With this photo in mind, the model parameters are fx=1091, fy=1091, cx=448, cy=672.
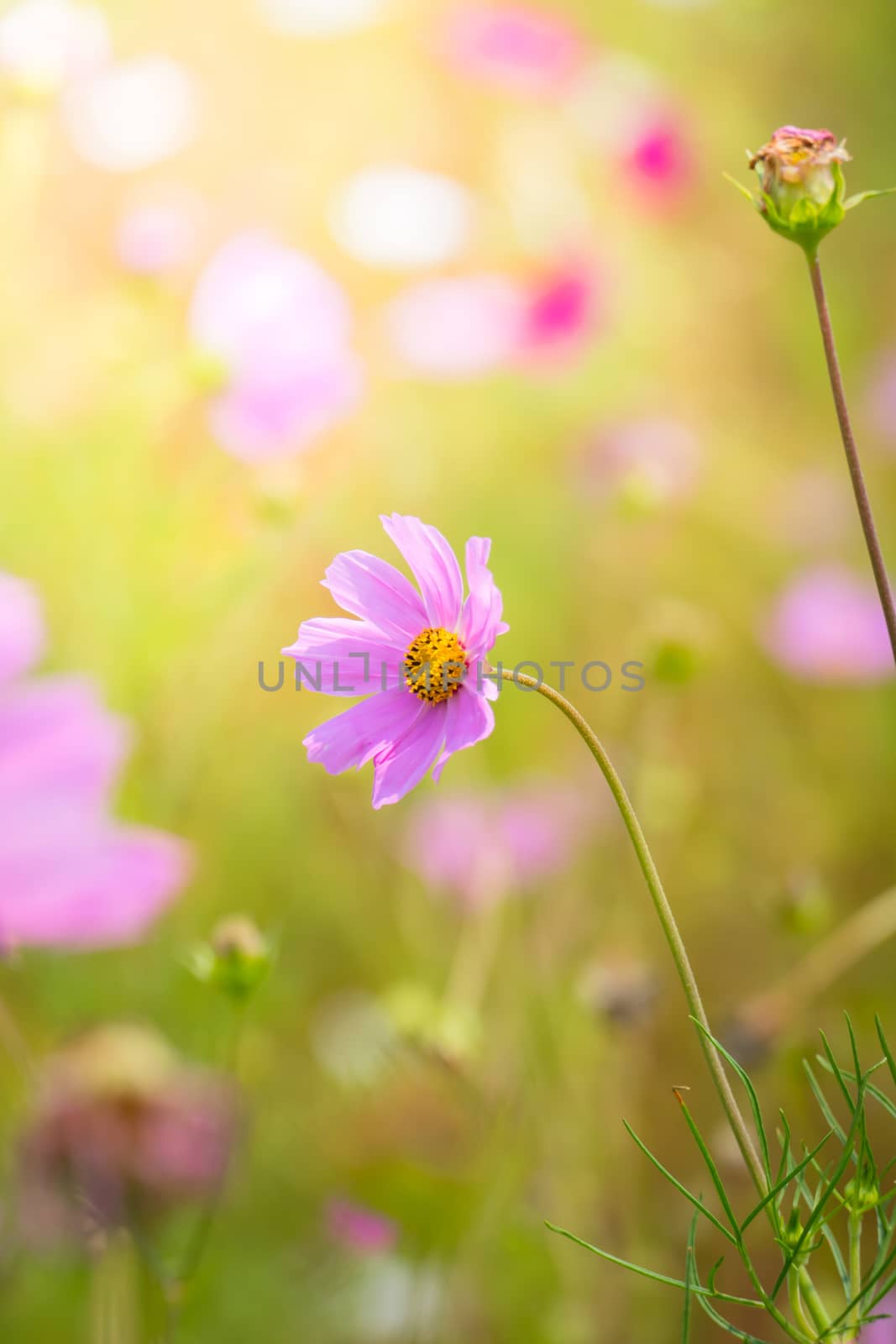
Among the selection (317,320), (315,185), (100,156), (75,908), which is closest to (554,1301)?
(75,908)

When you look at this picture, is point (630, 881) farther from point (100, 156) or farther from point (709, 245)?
point (709, 245)

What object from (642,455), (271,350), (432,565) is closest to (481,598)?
(432,565)

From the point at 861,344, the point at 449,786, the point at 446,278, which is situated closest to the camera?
the point at 449,786

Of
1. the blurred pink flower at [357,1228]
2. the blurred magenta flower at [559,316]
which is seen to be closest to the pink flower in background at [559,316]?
the blurred magenta flower at [559,316]

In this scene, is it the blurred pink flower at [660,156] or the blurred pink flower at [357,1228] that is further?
the blurred pink flower at [660,156]

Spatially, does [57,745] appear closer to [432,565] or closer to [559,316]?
[432,565]

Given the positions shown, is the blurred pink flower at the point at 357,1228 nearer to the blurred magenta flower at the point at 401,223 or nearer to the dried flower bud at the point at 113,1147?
the dried flower bud at the point at 113,1147
